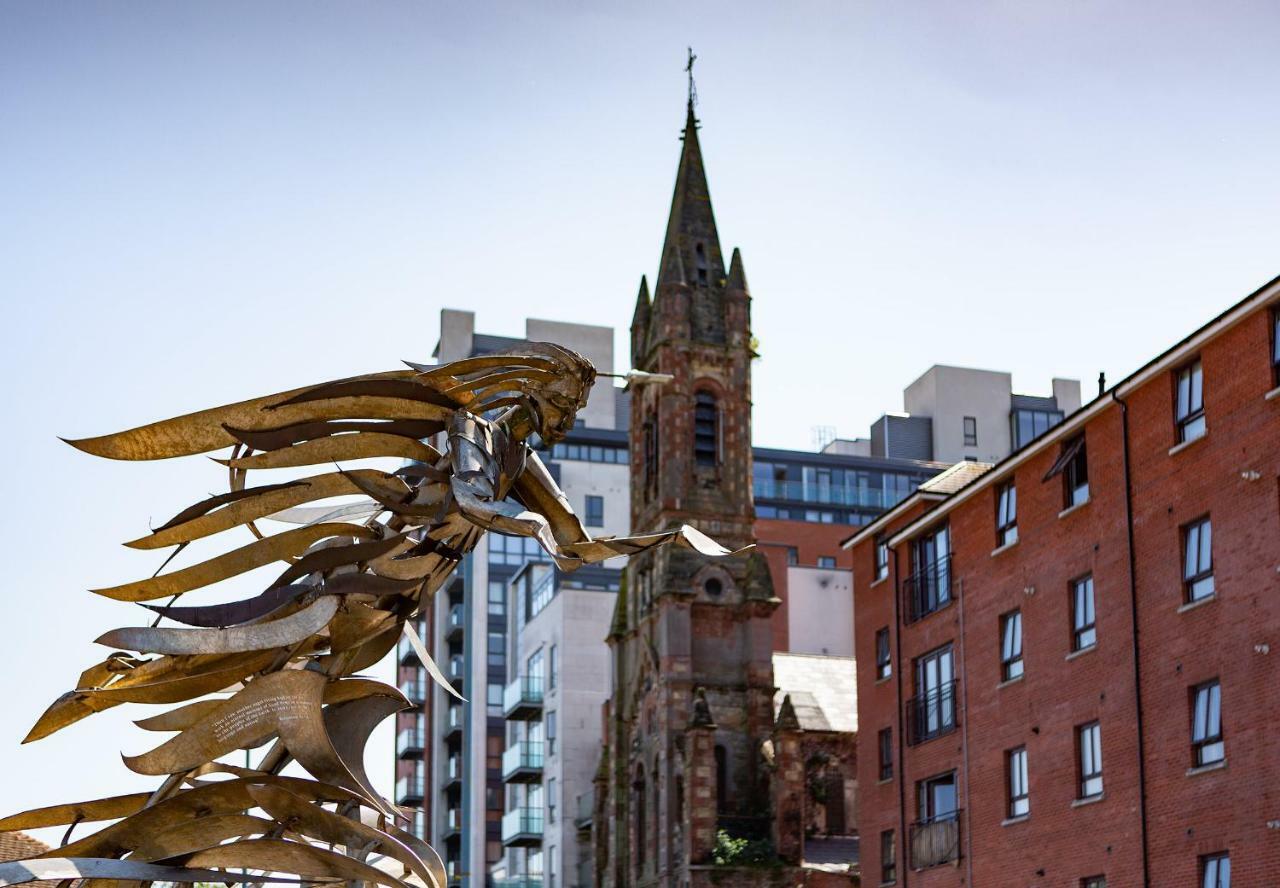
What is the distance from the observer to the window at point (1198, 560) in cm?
3831

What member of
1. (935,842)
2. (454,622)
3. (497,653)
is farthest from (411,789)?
(935,842)

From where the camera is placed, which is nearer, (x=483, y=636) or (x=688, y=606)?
(x=688, y=606)

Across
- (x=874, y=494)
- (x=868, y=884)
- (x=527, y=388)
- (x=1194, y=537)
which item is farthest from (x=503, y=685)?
(x=527, y=388)

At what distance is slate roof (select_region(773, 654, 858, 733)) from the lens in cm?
7525

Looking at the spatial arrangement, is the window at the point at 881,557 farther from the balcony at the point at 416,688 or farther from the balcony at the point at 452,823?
the balcony at the point at 416,688

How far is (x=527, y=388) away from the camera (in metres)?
18.8

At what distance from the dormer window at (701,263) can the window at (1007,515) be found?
33577 mm

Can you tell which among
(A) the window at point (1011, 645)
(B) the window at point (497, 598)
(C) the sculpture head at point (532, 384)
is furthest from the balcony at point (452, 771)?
(C) the sculpture head at point (532, 384)

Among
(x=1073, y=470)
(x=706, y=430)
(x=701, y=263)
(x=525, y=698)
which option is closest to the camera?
(x=1073, y=470)

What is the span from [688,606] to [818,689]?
810 cm

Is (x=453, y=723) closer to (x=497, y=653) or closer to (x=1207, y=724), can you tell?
(x=497, y=653)

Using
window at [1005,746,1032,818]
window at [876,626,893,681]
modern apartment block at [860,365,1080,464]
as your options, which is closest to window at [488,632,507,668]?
modern apartment block at [860,365,1080,464]

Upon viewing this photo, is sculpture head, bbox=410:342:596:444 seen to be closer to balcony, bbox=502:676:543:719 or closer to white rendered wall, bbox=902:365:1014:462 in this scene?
balcony, bbox=502:676:543:719

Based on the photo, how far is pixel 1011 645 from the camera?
151 feet
